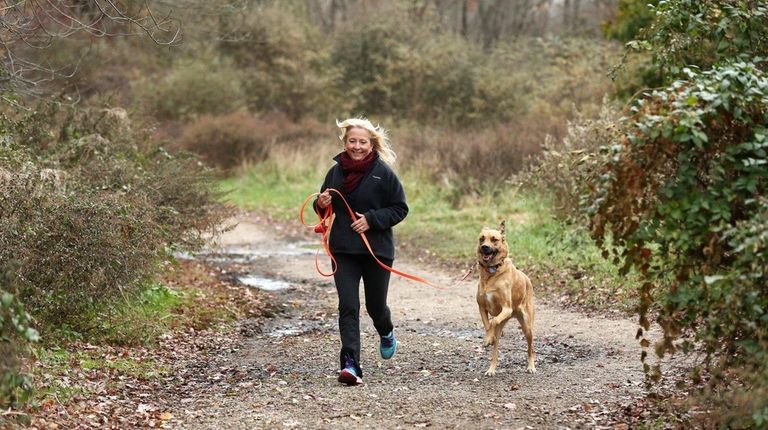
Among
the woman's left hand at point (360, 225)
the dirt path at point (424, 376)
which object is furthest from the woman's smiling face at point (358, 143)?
the dirt path at point (424, 376)

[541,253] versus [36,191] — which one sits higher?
[36,191]

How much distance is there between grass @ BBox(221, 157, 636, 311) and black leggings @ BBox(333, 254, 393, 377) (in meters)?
4.22

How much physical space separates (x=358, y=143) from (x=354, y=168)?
0.22m

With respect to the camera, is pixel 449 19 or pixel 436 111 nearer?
pixel 436 111

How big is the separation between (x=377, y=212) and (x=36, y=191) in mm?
3103

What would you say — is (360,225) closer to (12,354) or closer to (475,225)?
(12,354)

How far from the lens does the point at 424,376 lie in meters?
8.05

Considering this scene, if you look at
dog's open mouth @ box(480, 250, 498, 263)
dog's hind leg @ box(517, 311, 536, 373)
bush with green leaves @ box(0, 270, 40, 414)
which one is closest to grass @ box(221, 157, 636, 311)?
dog's hind leg @ box(517, 311, 536, 373)

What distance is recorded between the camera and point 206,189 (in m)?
14.0

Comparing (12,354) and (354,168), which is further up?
(354,168)

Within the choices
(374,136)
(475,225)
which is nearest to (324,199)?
(374,136)

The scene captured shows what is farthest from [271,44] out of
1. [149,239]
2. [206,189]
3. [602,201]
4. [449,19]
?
[602,201]

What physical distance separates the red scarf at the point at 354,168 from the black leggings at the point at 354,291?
585 mm

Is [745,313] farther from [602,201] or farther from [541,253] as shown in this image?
[541,253]
